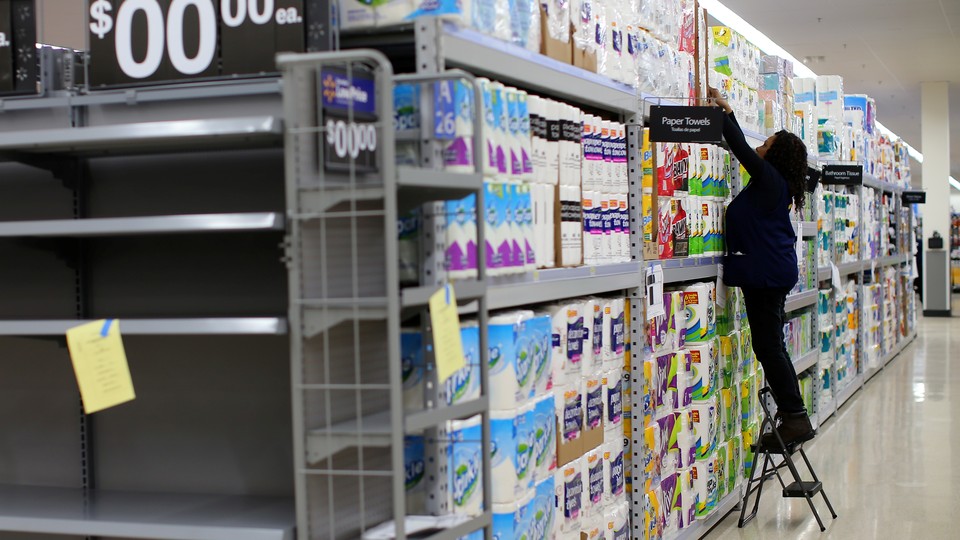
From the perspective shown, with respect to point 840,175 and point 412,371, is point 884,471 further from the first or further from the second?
point 412,371

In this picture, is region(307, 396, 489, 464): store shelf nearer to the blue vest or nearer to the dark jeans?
the blue vest

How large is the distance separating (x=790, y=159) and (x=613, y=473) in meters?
2.47

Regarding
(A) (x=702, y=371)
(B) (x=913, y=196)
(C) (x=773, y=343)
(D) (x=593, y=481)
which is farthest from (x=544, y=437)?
(B) (x=913, y=196)

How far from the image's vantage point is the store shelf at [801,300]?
6551mm

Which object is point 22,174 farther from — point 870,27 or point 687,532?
point 870,27

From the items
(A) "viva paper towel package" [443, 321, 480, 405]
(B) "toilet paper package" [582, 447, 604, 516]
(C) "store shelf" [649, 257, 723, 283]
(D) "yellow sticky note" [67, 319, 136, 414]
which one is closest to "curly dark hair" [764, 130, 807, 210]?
(C) "store shelf" [649, 257, 723, 283]

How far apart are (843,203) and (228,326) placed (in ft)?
25.7

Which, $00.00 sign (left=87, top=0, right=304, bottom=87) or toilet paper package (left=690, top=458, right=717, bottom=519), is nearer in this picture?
$00.00 sign (left=87, top=0, right=304, bottom=87)

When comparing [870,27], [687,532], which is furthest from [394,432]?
[870,27]

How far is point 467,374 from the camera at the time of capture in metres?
2.66

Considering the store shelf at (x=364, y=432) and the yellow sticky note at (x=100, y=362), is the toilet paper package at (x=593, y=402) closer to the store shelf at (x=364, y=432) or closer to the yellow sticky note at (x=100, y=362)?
the store shelf at (x=364, y=432)

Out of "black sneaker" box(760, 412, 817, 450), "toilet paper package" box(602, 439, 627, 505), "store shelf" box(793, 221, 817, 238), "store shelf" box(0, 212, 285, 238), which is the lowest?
"black sneaker" box(760, 412, 817, 450)

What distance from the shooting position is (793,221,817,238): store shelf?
22.2 ft

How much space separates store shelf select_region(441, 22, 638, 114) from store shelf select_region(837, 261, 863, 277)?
550 centimetres
